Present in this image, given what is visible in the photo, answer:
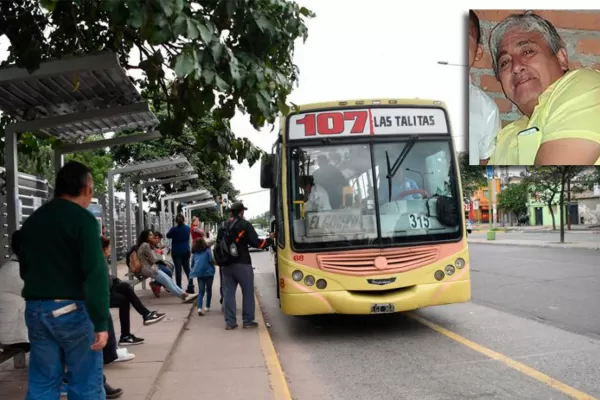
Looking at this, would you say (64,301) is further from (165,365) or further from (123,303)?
(123,303)

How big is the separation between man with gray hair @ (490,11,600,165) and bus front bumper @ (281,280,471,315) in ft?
75.9

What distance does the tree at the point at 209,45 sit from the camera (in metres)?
3.78

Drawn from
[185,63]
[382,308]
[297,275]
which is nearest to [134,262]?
[297,275]

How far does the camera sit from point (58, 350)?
3672 mm

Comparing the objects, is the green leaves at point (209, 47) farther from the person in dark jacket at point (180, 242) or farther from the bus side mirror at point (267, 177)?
the person in dark jacket at point (180, 242)

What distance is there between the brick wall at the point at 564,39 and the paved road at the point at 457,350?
→ 63.3 feet

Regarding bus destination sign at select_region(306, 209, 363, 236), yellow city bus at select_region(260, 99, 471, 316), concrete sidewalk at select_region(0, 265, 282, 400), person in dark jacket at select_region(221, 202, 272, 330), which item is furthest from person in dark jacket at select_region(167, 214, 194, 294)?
bus destination sign at select_region(306, 209, 363, 236)

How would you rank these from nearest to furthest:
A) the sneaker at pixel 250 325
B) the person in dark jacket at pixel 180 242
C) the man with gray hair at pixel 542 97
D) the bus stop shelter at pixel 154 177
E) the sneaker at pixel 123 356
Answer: the sneaker at pixel 123 356 < the sneaker at pixel 250 325 < the bus stop shelter at pixel 154 177 < the person in dark jacket at pixel 180 242 < the man with gray hair at pixel 542 97

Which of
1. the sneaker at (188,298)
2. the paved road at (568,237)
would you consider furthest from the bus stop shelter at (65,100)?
the paved road at (568,237)

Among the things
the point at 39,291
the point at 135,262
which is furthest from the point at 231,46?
the point at 135,262

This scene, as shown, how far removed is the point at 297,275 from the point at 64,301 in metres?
4.70

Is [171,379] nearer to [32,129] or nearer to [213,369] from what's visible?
[213,369]

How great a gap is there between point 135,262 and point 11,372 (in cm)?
458

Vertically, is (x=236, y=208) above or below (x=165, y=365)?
above
